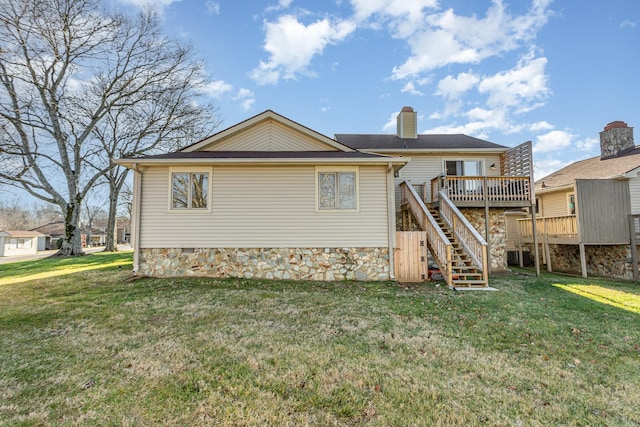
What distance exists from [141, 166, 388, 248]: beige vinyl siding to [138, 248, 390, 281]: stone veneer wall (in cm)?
20

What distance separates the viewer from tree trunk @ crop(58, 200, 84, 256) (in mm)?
16734

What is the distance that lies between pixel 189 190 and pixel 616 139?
20.4m

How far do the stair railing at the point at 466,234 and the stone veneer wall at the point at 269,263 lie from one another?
8.26 feet

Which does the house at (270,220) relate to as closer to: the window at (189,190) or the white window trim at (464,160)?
the window at (189,190)

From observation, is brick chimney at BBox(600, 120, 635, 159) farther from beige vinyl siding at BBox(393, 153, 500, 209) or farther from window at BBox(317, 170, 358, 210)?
window at BBox(317, 170, 358, 210)

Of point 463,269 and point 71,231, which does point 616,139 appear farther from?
point 71,231

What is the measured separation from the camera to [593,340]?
171 inches

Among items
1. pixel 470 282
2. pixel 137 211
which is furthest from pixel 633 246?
pixel 137 211

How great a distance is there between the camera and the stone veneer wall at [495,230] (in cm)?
1165

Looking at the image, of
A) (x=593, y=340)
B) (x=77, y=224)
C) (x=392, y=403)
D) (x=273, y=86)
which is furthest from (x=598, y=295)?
(x=77, y=224)

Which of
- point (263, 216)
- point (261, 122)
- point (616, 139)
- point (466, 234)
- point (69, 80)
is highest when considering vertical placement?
point (69, 80)

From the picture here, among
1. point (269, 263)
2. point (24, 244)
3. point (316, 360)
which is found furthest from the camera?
point (24, 244)

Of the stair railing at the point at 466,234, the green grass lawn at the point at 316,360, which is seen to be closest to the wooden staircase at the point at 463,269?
the stair railing at the point at 466,234

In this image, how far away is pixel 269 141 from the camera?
10031 millimetres
